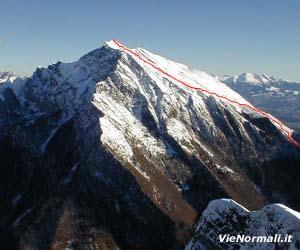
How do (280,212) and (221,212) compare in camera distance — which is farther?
(221,212)

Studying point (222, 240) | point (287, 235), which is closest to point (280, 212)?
point (287, 235)

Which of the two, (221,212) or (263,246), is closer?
(263,246)

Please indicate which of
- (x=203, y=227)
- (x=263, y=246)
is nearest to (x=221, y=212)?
(x=203, y=227)

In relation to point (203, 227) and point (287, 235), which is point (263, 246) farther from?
point (203, 227)

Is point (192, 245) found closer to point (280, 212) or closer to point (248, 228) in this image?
point (248, 228)

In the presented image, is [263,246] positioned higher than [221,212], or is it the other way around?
[221,212]

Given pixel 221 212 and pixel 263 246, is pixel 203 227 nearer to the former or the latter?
pixel 221 212
